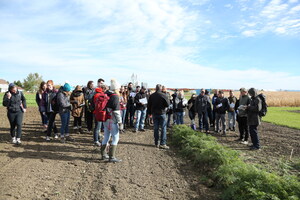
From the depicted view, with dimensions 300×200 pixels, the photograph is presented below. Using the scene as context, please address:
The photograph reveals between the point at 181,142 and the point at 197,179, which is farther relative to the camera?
the point at 181,142

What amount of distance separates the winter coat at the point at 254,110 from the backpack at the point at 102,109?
5.05m

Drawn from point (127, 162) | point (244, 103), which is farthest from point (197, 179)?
point (244, 103)

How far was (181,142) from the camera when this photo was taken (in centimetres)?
811

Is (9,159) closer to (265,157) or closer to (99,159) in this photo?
(99,159)

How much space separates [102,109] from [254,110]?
5.26m

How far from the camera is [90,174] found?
5.13 m

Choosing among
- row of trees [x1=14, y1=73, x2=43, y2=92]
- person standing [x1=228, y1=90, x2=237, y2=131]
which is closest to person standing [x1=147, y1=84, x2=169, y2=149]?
person standing [x1=228, y1=90, x2=237, y2=131]

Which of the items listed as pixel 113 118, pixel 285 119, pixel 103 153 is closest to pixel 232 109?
pixel 113 118

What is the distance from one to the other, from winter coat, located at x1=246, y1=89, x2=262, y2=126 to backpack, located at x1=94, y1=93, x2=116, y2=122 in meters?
5.05

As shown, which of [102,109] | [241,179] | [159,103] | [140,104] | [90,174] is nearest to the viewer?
[241,179]

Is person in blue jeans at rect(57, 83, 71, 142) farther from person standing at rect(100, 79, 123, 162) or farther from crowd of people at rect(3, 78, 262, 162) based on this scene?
person standing at rect(100, 79, 123, 162)

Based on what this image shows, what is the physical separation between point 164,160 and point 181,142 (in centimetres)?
182

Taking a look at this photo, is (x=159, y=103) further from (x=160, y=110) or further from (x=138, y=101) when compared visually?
(x=138, y=101)

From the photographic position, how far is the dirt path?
4.23 meters
